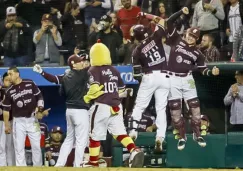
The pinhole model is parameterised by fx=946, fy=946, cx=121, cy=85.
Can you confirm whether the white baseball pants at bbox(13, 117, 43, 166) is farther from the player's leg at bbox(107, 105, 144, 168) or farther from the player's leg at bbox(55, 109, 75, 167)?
the player's leg at bbox(107, 105, 144, 168)

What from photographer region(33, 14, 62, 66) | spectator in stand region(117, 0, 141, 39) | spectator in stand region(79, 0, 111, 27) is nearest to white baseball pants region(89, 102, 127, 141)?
spectator in stand region(117, 0, 141, 39)

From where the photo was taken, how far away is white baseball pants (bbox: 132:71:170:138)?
1579 cm

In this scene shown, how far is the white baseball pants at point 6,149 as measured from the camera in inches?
685

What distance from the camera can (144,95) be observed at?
52.1 ft

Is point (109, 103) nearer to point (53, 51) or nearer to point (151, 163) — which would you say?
point (151, 163)

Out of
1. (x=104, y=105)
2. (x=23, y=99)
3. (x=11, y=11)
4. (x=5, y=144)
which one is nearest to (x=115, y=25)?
(x=11, y=11)

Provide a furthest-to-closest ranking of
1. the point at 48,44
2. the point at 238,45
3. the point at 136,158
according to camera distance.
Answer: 1. the point at 48,44
2. the point at 238,45
3. the point at 136,158

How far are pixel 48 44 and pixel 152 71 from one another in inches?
132

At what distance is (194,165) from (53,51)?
3.80m

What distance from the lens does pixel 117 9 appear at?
1873cm

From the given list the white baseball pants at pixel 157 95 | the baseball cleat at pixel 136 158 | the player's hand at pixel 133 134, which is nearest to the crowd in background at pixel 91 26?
the white baseball pants at pixel 157 95

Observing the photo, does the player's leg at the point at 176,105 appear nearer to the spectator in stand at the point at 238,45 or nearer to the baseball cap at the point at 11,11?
the spectator in stand at the point at 238,45

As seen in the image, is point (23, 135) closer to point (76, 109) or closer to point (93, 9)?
point (76, 109)

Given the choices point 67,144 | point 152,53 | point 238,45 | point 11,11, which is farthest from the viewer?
point 11,11
